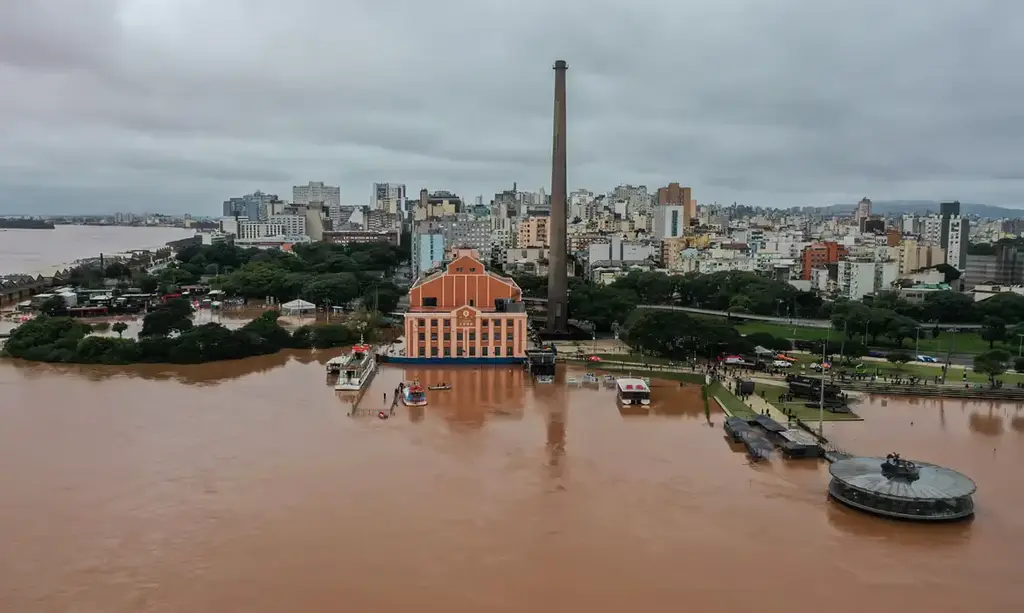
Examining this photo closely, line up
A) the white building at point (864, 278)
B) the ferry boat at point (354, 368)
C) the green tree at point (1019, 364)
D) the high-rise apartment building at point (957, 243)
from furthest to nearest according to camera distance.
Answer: the high-rise apartment building at point (957, 243) < the white building at point (864, 278) < the green tree at point (1019, 364) < the ferry boat at point (354, 368)

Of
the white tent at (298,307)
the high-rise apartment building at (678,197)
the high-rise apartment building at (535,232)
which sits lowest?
the white tent at (298,307)

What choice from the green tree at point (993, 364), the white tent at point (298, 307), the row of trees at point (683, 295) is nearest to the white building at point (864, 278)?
the row of trees at point (683, 295)

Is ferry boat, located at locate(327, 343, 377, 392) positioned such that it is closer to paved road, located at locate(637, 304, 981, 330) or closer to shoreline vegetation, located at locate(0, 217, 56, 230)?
paved road, located at locate(637, 304, 981, 330)

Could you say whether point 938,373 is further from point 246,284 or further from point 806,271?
point 246,284

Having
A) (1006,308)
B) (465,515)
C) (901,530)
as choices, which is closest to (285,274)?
(465,515)

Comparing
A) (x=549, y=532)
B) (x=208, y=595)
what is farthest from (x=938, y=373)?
(x=208, y=595)

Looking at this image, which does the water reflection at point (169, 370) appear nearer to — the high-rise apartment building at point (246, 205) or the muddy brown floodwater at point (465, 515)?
the muddy brown floodwater at point (465, 515)
